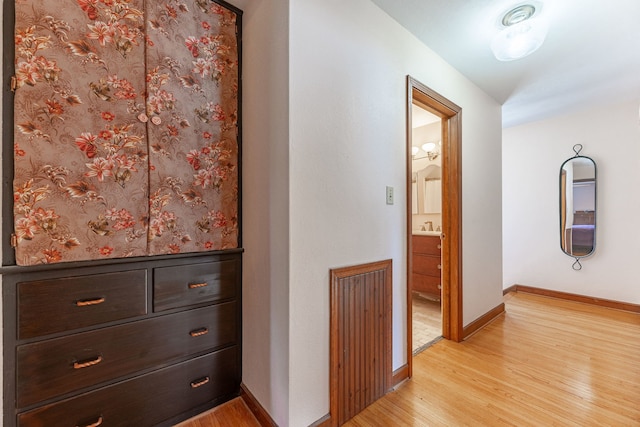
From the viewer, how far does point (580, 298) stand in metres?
3.55

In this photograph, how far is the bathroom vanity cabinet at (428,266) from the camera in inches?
127

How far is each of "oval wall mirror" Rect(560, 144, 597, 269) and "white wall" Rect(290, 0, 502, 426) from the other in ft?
9.29

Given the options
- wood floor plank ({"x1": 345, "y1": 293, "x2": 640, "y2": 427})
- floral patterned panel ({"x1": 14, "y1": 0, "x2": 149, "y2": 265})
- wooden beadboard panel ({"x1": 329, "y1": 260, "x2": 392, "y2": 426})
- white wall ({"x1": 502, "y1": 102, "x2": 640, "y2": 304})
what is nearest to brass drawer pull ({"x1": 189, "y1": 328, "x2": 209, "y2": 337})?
floral patterned panel ({"x1": 14, "y1": 0, "x2": 149, "y2": 265})

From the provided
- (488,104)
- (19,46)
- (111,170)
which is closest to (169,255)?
(111,170)

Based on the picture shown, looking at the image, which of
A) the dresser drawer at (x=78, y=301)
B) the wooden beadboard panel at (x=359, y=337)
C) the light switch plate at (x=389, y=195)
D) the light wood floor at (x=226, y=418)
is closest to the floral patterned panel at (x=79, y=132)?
the dresser drawer at (x=78, y=301)

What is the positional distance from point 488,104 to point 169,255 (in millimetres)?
3351

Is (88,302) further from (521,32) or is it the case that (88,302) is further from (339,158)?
(521,32)

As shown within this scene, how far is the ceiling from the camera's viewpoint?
170 cm

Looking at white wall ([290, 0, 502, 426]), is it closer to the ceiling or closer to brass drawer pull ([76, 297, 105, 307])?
the ceiling

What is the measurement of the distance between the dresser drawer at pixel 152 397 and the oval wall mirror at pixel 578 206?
437cm

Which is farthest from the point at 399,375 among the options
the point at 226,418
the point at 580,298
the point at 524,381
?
the point at 580,298

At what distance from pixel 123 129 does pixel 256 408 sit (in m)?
1.65

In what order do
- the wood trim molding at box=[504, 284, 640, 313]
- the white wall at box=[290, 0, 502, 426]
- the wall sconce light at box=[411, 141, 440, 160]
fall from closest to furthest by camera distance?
the white wall at box=[290, 0, 502, 426], the wood trim molding at box=[504, 284, 640, 313], the wall sconce light at box=[411, 141, 440, 160]

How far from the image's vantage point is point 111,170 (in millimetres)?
1319
